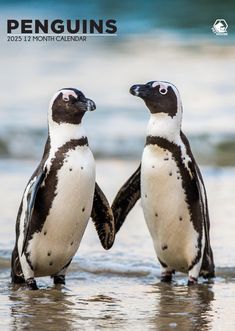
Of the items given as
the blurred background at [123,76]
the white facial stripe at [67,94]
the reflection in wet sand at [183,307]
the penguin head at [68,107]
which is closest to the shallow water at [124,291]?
the reflection in wet sand at [183,307]

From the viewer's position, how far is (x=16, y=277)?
Answer: 23.1ft

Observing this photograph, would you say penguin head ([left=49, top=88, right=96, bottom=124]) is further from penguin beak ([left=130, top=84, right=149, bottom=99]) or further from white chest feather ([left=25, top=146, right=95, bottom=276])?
penguin beak ([left=130, top=84, right=149, bottom=99])

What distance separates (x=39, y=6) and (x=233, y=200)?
17517 mm

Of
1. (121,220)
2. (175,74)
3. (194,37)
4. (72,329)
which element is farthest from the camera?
(194,37)

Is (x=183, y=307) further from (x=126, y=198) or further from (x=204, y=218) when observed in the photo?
(x=126, y=198)

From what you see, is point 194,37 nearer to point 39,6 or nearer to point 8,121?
point 39,6

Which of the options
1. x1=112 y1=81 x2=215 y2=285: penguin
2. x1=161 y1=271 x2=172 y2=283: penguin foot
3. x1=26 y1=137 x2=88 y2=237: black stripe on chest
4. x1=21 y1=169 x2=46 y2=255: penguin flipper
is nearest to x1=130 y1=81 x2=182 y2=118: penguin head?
x1=112 y1=81 x2=215 y2=285: penguin

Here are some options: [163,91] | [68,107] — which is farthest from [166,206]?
[68,107]

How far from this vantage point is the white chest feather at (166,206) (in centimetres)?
705

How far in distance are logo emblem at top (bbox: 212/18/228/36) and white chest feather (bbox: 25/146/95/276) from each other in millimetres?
16222

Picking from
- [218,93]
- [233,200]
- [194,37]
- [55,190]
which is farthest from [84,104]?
[194,37]

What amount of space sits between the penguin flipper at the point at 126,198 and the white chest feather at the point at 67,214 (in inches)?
21.7

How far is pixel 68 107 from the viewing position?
7.00m

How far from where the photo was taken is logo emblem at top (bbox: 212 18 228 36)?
922 inches
